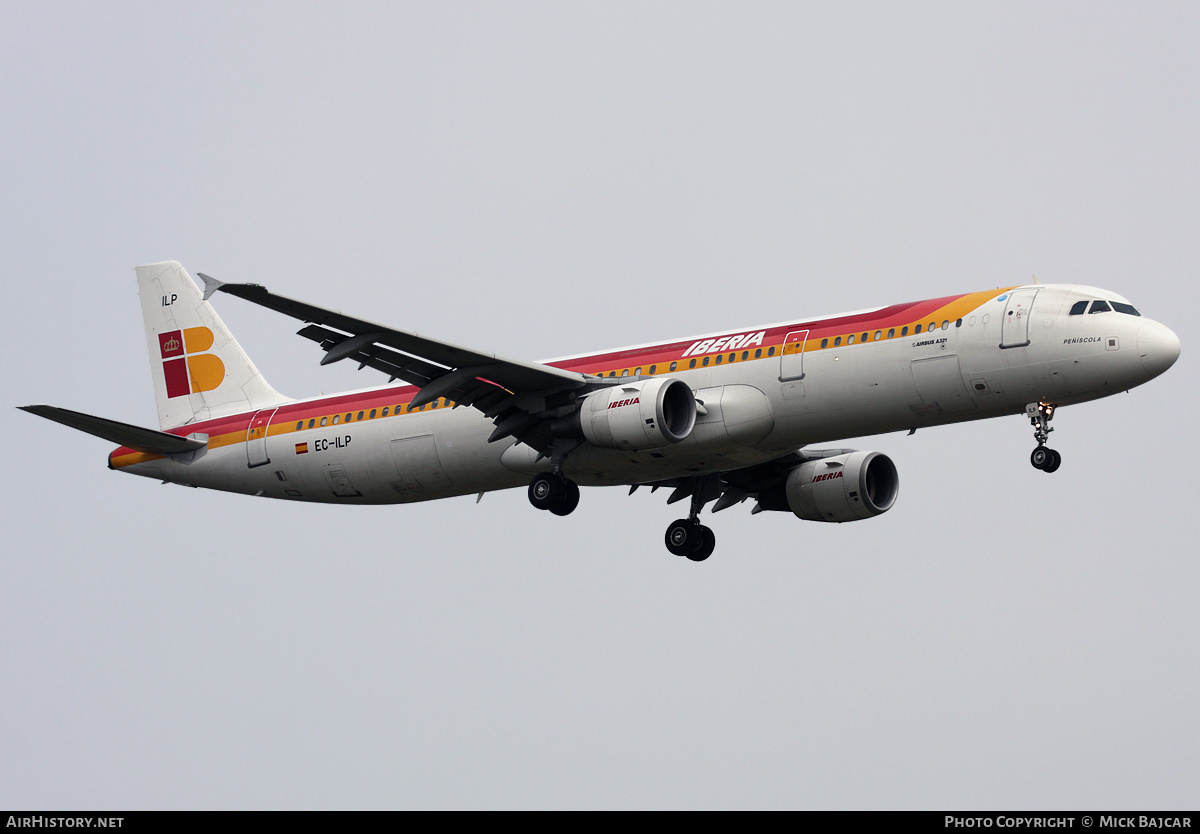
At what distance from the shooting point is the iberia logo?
1820 inches

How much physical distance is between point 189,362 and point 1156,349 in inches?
1084

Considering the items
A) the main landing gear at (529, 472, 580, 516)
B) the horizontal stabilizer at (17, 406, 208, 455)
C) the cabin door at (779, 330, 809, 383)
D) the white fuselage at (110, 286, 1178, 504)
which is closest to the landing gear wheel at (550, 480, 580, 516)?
the main landing gear at (529, 472, 580, 516)

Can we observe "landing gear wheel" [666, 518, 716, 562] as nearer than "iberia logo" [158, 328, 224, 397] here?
Yes

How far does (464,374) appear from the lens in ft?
120

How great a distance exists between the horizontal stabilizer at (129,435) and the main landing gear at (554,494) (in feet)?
36.6

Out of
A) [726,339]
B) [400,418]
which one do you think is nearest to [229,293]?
[400,418]

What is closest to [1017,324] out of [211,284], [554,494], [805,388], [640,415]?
[805,388]

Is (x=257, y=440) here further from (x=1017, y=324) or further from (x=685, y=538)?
(x=1017, y=324)

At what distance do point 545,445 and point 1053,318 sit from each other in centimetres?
1219

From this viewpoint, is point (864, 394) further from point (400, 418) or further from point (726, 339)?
point (400, 418)

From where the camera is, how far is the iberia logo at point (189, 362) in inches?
1820

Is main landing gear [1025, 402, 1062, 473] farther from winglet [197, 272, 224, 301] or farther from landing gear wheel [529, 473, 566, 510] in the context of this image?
winglet [197, 272, 224, 301]

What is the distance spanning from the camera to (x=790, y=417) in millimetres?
35688

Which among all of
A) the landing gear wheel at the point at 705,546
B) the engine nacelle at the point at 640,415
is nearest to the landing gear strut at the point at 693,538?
the landing gear wheel at the point at 705,546
